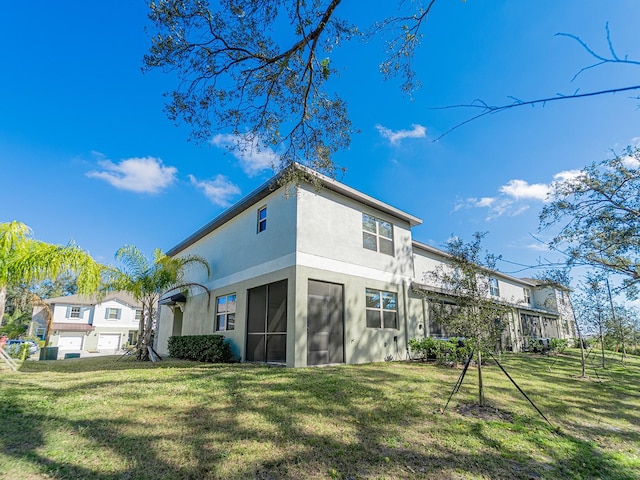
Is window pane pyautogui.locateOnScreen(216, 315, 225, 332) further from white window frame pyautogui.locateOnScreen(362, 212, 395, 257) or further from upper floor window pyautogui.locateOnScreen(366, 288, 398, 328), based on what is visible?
white window frame pyautogui.locateOnScreen(362, 212, 395, 257)

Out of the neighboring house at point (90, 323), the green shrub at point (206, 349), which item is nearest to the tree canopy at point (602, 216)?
the green shrub at point (206, 349)

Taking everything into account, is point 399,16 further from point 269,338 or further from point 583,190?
point 269,338

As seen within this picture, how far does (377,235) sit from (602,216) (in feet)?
24.8

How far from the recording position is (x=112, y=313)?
1534 inches

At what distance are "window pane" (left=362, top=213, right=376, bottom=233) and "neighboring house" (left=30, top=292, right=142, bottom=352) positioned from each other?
32.4 metres

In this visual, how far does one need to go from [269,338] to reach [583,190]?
10.5m

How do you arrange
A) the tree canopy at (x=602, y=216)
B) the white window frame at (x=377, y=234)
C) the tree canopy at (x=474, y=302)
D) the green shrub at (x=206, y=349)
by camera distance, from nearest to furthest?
1. the tree canopy at (x=474, y=302)
2. the tree canopy at (x=602, y=216)
3. the green shrub at (x=206, y=349)
4. the white window frame at (x=377, y=234)

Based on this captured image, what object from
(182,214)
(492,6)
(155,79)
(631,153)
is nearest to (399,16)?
(492,6)

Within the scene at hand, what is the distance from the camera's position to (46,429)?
4.45 meters

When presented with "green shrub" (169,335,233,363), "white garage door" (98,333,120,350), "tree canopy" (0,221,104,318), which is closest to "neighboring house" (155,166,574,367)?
"green shrub" (169,335,233,363)

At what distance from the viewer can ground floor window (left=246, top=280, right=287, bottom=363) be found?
37.1ft

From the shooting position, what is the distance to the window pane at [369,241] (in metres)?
13.5

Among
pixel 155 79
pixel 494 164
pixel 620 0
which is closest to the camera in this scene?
pixel 620 0

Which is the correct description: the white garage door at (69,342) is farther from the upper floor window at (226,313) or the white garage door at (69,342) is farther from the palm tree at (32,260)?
the palm tree at (32,260)
